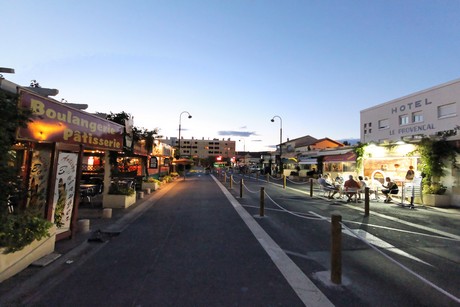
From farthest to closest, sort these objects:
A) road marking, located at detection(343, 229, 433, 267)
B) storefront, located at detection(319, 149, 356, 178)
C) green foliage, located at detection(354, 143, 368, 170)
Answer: storefront, located at detection(319, 149, 356, 178) < green foliage, located at detection(354, 143, 368, 170) < road marking, located at detection(343, 229, 433, 267)

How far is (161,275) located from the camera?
4.91m

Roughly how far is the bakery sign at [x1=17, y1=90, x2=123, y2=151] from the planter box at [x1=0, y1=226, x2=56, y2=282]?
2008 millimetres

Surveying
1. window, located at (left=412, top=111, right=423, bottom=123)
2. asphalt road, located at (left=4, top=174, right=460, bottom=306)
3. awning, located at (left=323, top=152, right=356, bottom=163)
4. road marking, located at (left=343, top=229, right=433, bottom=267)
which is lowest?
asphalt road, located at (left=4, top=174, right=460, bottom=306)

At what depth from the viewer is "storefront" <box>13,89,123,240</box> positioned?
6027 millimetres

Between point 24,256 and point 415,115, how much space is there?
30320 millimetres

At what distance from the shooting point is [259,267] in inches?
209

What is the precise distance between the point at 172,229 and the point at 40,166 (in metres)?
3.70

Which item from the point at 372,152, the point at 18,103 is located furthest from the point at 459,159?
the point at 18,103

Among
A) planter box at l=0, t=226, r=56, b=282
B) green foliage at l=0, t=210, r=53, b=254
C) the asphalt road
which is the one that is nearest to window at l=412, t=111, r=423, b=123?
the asphalt road

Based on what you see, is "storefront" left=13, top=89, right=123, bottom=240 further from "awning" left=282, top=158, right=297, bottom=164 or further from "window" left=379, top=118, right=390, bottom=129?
"awning" left=282, top=158, right=297, bottom=164

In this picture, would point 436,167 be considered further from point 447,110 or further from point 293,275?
point 293,275

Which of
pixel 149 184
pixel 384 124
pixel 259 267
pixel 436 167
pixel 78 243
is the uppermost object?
pixel 384 124

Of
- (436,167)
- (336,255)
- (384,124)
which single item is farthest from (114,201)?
(384,124)

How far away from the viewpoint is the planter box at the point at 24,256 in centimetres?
460
